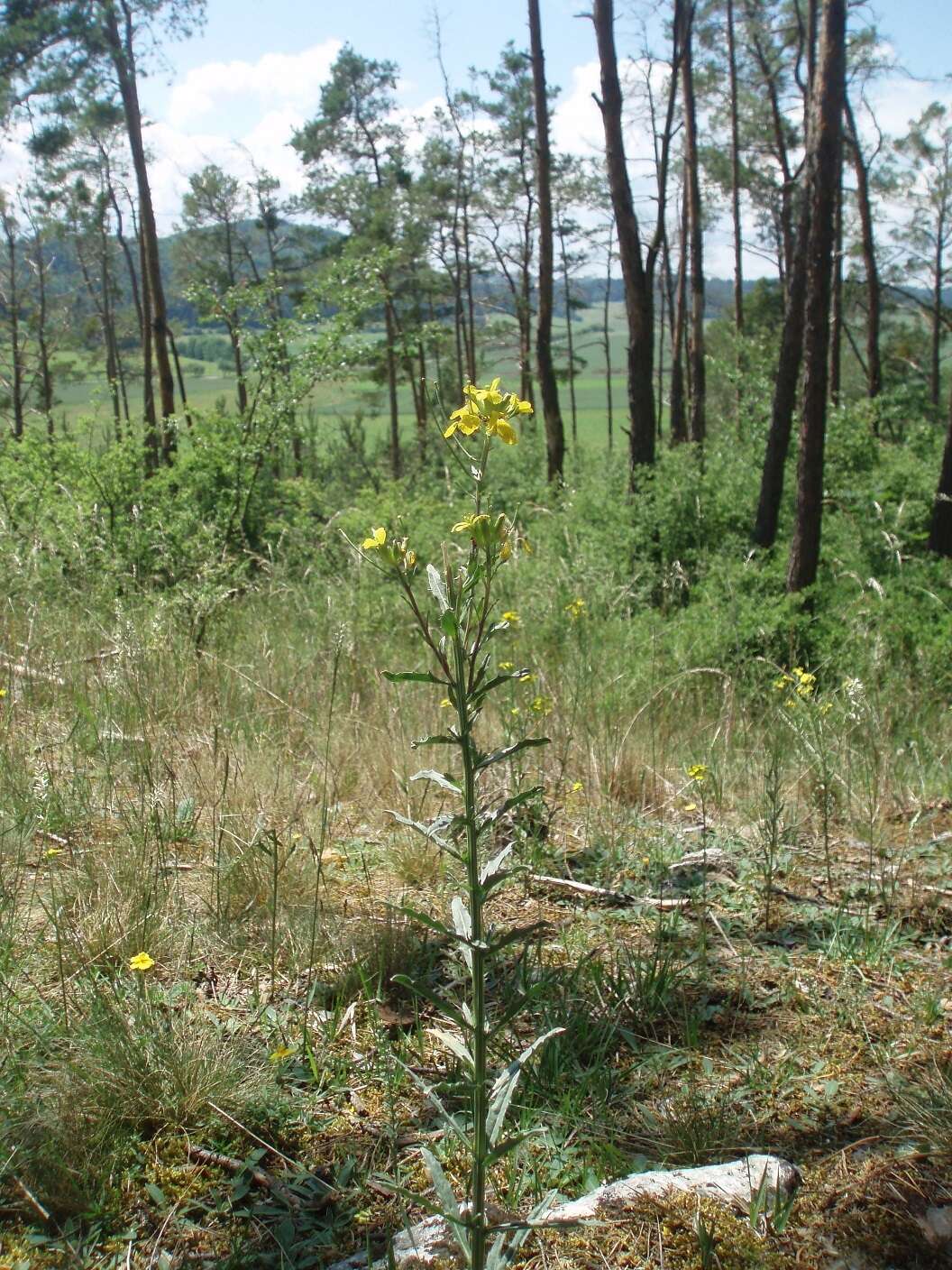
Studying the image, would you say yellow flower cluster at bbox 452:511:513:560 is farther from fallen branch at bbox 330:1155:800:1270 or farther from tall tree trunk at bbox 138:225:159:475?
tall tree trunk at bbox 138:225:159:475

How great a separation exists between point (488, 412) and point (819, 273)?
7.04 meters

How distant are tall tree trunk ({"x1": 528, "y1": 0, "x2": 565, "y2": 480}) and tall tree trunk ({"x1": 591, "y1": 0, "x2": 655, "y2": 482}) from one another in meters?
A: 2.05

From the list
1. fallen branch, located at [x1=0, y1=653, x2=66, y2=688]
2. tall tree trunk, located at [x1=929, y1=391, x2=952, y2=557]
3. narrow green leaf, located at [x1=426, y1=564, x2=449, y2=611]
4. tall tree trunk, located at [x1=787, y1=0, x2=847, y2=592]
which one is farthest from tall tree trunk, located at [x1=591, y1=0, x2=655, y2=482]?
narrow green leaf, located at [x1=426, y1=564, x2=449, y2=611]

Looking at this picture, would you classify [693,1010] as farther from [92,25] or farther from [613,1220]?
[92,25]

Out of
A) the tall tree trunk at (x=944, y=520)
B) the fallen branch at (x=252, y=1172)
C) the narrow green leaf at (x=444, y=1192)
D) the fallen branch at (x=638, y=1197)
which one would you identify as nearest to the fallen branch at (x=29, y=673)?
the fallen branch at (x=252, y=1172)

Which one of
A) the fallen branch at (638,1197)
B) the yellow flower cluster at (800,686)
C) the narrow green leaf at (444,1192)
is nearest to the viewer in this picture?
the narrow green leaf at (444,1192)

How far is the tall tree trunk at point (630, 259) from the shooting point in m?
10.1

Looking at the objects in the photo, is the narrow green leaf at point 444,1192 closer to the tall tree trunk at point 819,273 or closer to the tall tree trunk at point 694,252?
the tall tree trunk at point 819,273

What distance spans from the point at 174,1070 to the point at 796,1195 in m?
1.19

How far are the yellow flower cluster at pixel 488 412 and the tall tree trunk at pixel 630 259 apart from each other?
30.5 ft

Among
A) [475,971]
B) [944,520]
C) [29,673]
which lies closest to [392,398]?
[944,520]

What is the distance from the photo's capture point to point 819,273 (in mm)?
7480

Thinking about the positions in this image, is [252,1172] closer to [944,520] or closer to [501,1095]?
[501,1095]

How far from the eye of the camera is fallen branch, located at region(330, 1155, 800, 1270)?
1601 millimetres
